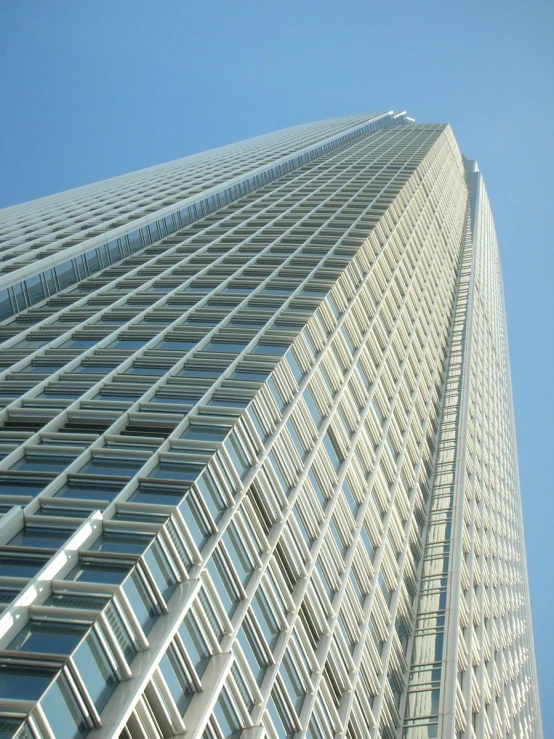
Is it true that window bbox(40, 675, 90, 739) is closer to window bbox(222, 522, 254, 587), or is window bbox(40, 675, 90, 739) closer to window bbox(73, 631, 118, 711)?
window bbox(73, 631, 118, 711)

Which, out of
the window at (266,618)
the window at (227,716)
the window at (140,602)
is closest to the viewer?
the window at (140,602)

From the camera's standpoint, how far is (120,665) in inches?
770

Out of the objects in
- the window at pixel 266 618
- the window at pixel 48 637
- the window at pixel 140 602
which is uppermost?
the window at pixel 48 637

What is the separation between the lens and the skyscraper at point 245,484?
21.4 metres

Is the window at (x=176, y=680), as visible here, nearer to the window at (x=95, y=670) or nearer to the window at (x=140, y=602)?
the window at (x=140, y=602)

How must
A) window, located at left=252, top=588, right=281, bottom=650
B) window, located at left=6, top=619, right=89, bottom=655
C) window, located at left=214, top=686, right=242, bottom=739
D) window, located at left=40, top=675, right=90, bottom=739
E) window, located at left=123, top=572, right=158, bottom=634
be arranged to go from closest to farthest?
window, located at left=40, top=675, right=90, bottom=739 < window, located at left=6, top=619, right=89, bottom=655 < window, located at left=123, top=572, right=158, bottom=634 < window, located at left=214, top=686, right=242, bottom=739 < window, located at left=252, top=588, right=281, bottom=650

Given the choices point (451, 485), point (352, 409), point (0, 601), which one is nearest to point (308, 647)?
point (0, 601)

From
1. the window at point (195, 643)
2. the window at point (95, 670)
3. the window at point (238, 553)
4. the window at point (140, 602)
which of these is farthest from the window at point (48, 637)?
the window at point (238, 553)

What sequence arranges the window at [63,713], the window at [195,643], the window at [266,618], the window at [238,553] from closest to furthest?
the window at [63,713] → the window at [195,643] → the window at [238,553] → the window at [266,618]

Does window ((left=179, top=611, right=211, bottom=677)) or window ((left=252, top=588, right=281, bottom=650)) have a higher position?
window ((left=179, top=611, right=211, bottom=677))

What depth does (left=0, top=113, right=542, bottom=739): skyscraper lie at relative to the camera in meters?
21.4

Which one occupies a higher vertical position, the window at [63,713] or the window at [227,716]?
the window at [63,713]

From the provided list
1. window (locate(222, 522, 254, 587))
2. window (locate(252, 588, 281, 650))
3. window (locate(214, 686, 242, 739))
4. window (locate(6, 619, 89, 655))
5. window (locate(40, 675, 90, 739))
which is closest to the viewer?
window (locate(40, 675, 90, 739))


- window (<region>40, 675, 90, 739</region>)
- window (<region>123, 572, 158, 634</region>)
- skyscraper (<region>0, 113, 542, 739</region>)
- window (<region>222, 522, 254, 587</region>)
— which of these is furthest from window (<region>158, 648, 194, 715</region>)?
window (<region>222, 522, 254, 587</region>)
